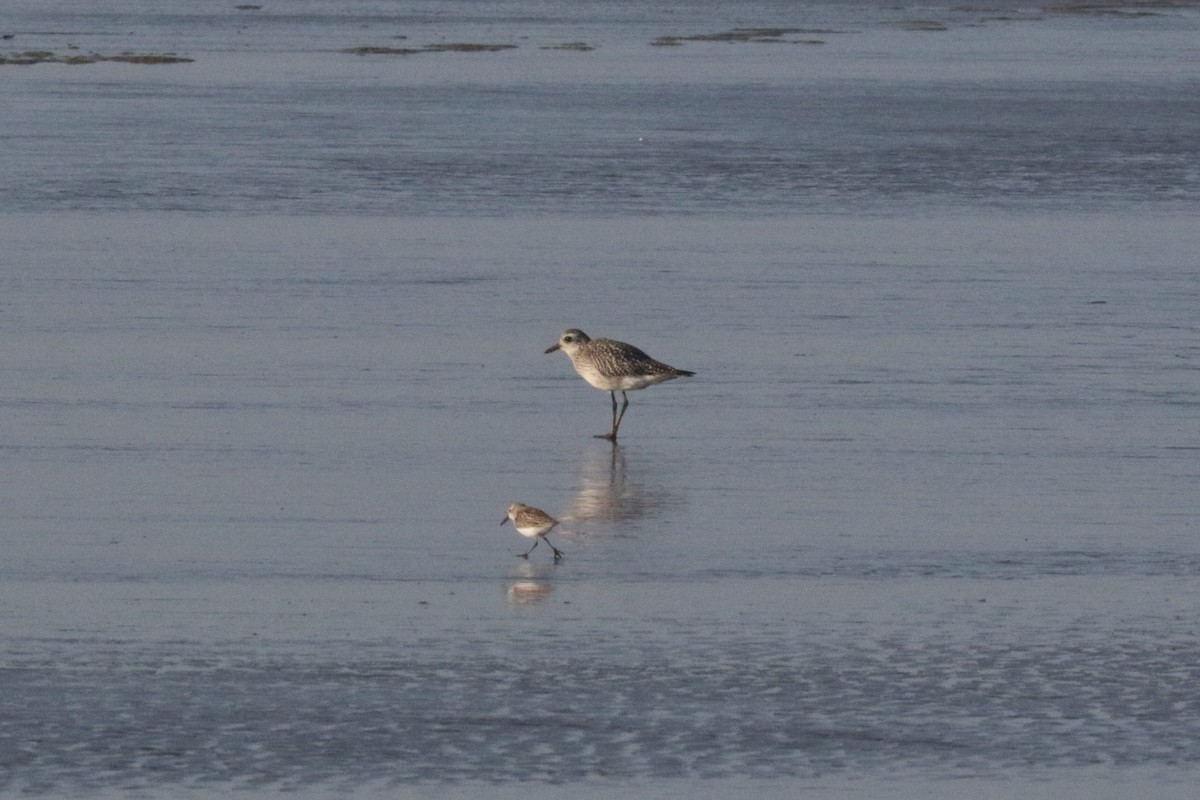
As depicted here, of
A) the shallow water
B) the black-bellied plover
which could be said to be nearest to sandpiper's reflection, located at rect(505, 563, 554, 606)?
the shallow water

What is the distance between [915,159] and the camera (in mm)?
34438

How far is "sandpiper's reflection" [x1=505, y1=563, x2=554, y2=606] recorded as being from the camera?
35.0 feet

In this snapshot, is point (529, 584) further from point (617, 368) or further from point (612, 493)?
point (617, 368)

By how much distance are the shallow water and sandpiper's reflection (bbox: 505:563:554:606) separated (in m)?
0.03

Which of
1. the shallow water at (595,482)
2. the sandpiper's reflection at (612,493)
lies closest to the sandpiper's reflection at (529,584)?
the shallow water at (595,482)

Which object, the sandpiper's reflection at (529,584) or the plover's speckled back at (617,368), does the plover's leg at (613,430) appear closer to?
the plover's speckled back at (617,368)

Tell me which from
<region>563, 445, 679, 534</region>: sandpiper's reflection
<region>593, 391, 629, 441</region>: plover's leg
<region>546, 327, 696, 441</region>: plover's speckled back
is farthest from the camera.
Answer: <region>546, 327, 696, 441</region>: plover's speckled back

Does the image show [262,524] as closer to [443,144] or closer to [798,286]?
[798,286]

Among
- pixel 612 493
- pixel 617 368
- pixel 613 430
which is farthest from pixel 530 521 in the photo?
pixel 617 368

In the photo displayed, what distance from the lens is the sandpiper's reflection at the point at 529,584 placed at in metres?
10.7

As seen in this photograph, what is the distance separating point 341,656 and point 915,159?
84.2ft

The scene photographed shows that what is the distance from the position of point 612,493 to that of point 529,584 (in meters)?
2.13

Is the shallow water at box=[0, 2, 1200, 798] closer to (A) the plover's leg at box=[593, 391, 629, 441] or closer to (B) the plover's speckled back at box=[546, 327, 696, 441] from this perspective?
(A) the plover's leg at box=[593, 391, 629, 441]

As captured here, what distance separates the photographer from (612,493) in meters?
13.0
